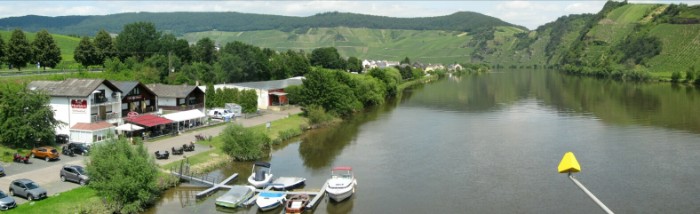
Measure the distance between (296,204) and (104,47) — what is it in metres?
48.0

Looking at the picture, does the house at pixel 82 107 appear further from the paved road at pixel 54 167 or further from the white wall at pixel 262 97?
the white wall at pixel 262 97

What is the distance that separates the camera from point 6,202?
2181 cm

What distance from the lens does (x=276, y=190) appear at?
27391 millimetres

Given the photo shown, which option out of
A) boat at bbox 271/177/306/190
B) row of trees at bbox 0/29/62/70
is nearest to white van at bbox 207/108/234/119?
row of trees at bbox 0/29/62/70

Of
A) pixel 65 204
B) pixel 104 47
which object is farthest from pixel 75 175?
pixel 104 47

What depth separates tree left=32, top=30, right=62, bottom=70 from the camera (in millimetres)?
54094

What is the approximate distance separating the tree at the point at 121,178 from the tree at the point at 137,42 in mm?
45940

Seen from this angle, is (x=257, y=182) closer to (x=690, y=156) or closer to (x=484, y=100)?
(x=690, y=156)

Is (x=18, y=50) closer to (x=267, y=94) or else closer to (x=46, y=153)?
(x=267, y=94)

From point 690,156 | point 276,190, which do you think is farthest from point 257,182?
point 690,156

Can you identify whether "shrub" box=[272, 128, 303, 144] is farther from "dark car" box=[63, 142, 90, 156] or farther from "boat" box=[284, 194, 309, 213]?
"boat" box=[284, 194, 309, 213]

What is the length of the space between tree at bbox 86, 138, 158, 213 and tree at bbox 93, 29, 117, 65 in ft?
138

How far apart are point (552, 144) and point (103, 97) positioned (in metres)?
29.5

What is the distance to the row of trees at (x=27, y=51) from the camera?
5184cm
